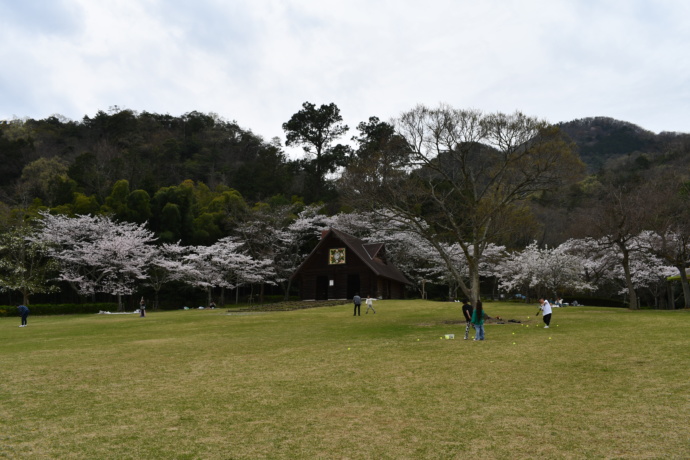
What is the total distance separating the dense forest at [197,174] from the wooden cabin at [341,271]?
685 centimetres

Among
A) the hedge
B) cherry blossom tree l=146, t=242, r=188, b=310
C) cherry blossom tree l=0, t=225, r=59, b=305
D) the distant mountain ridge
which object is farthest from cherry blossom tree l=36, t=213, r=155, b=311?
the distant mountain ridge

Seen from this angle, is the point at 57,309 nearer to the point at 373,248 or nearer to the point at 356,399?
the point at 373,248

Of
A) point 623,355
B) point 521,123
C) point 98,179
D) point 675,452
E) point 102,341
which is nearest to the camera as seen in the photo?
point 675,452

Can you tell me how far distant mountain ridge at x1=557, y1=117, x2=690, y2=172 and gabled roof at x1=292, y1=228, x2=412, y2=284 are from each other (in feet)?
192

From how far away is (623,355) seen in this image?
12.4 metres

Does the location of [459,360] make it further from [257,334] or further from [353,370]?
[257,334]

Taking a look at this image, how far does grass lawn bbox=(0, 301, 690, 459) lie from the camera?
20.6 ft

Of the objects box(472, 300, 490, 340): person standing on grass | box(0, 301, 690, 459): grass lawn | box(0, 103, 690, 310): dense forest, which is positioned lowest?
box(0, 301, 690, 459): grass lawn

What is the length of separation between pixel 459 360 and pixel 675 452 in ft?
22.3

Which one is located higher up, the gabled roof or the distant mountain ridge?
the distant mountain ridge

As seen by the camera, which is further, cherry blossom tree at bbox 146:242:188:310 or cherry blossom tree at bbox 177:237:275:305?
cherry blossom tree at bbox 177:237:275:305

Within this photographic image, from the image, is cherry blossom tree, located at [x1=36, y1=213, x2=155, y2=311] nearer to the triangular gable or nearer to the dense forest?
the dense forest

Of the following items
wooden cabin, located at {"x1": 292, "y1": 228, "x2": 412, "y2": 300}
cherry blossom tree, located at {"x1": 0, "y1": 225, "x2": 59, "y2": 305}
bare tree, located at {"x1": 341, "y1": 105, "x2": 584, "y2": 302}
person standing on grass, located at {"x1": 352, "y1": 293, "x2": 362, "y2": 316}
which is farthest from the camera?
wooden cabin, located at {"x1": 292, "y1": 228, "x2": 412, "y2": 300}

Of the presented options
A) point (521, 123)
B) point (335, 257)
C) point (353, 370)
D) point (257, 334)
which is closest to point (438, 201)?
point (521, 123)
